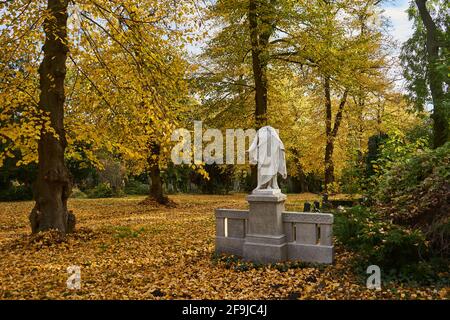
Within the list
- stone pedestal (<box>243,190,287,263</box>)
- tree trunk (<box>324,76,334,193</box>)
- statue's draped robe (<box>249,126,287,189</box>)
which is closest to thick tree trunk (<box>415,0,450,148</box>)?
tree trunk (<box>324,76,334,193</box>)

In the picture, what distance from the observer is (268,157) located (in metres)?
8.14

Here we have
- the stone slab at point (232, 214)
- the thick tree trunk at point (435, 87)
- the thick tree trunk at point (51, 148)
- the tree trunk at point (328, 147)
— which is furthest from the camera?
the tree trunk at point (328, 147)

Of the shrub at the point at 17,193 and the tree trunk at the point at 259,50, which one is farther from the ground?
the tree trunk at the point at 259,50

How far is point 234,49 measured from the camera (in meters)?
15.2

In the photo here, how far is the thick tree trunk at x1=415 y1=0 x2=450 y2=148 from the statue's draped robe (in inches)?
380

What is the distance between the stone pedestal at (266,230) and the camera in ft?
25.5

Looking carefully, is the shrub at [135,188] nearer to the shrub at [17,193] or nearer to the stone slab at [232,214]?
the shrub at [17,193]

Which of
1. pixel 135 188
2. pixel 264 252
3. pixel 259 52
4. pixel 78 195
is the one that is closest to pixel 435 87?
pixel 259 52

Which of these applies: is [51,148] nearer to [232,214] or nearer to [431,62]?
[232,214]

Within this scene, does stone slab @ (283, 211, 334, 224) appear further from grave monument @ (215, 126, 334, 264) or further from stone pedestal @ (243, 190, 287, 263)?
stone pedestal @ (243, 190, 287, 263)

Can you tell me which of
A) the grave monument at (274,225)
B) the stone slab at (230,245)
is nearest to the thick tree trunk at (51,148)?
the stone slab at (230,245)

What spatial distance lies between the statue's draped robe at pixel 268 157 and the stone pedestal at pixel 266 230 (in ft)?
0.92

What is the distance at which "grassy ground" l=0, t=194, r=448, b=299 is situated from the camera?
6016mm
